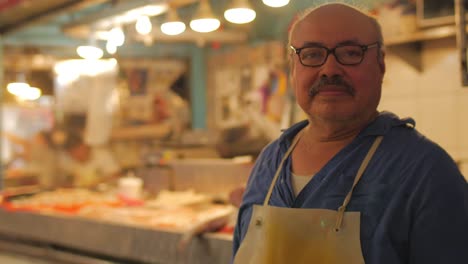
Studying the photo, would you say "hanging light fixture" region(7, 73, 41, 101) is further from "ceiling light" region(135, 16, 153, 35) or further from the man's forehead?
the man's forehead

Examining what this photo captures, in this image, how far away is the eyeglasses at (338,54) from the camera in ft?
5.17

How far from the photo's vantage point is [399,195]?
146 centimetres

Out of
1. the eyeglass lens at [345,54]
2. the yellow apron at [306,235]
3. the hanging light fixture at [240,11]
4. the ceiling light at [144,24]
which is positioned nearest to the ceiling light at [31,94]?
the ceiling light at [144,24]

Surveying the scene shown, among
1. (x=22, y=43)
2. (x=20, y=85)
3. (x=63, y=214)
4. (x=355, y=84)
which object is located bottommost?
(x=63, y=214)

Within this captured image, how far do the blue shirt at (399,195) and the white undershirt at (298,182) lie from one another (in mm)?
15

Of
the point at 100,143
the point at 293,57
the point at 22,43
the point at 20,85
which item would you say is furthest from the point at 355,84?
the point at 22,43

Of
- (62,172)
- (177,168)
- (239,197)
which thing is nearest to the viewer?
(239,197)

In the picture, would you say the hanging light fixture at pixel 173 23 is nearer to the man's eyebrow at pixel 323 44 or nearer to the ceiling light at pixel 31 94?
the man's eyebrow at pixel 323 44

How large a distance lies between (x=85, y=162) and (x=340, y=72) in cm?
623

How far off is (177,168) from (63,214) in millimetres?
1073

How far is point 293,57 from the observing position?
5.65 feet

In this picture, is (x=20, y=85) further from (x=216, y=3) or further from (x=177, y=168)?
(x=177, y=168)

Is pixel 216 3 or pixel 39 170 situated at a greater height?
pixel 216 3

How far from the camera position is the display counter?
9.57ft
